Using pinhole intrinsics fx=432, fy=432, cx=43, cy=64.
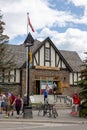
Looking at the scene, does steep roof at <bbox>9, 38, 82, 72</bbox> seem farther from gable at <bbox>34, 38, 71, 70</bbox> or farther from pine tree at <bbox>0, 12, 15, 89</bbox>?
pine tree at <bbox>0, 12, 15, 89</bbox>

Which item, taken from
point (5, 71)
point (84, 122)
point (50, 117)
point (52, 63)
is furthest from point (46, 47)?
point (84, 122)

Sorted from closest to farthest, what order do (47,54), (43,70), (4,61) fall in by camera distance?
(4,61)
(47,54)
(43,70)

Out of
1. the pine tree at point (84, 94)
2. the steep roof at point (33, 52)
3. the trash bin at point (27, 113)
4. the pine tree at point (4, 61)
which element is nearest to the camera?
the trash bin at point (27, 113)

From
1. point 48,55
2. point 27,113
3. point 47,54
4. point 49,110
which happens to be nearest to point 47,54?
point 47,54

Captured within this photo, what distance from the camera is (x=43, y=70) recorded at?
178 ft

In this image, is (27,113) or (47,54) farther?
(47,54)

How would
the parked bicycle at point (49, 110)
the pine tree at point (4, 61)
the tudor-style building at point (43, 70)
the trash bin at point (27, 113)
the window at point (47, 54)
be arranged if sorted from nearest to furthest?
1. the trash bin at point (27, 113)
2. the parked bicycle at point (49, 110)
3. the pine tree at point (4, 61)
4. the tudor-style building at point (43, 70)
5. the window at point (47, 54)

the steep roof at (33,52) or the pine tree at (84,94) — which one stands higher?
the steep roof at (33,52)

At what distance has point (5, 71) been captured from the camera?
45562 mm

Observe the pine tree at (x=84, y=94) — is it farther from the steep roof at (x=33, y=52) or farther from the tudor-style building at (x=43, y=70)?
the tudor-style building at (x=43, y=70)

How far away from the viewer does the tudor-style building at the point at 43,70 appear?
52.2 meters

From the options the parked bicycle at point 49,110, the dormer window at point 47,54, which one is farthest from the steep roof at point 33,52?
the parked bicycle at point 49,110

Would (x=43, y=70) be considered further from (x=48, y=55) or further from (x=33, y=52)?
(x=33, y=52)

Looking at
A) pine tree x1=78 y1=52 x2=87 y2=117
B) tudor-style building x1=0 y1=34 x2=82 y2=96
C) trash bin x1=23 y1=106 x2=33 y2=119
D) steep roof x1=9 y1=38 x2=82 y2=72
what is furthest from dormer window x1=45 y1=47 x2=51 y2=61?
trash bin x1=23 y1=106 x2=33 y2=119
